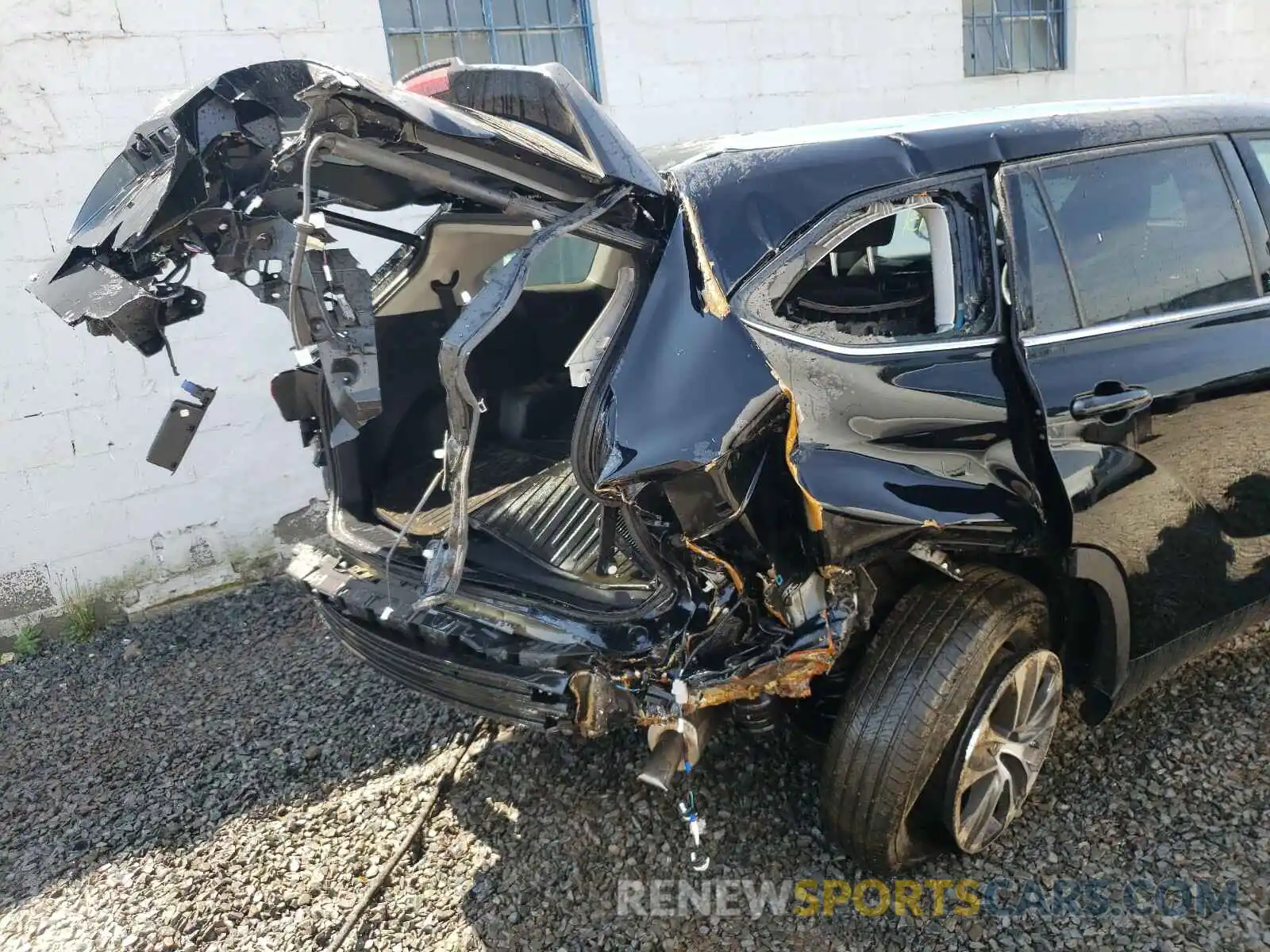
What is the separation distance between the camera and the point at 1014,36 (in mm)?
7234

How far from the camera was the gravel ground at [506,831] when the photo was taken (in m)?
2.41

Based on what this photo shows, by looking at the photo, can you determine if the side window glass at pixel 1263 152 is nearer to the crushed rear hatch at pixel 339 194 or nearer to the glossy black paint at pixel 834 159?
the glossy black paint at pixel 834 159

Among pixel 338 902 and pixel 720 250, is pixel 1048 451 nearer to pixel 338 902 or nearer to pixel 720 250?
pixel 720 250

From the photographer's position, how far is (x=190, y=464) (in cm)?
470

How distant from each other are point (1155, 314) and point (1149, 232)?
9.7 inches

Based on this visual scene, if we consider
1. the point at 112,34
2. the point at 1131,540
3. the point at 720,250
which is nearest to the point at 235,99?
the point at 720,250

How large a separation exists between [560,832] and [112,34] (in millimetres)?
3871

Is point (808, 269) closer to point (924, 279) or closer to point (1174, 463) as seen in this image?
point (924, 279)

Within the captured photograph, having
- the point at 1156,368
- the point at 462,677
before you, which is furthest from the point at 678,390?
the point at 1156,368

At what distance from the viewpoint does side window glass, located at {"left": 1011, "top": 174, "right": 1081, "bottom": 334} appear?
2.35 meters

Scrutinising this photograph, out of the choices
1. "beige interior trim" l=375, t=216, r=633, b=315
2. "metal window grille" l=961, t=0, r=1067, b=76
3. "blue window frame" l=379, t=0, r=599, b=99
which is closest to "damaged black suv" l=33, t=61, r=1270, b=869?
"beige interior trim" l=375, t=216, r=633, b=315

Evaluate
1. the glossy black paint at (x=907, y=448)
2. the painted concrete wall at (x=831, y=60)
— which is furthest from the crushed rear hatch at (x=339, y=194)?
the painted concrete wall at (x=831, y=60)

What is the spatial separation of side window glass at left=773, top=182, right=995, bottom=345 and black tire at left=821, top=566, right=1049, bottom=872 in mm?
650

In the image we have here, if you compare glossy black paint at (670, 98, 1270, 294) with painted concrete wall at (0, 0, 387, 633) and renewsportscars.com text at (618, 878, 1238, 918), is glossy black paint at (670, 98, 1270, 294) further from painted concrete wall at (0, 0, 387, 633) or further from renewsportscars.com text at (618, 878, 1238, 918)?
painted concrete wall at (0, 0, 387, 633)
